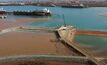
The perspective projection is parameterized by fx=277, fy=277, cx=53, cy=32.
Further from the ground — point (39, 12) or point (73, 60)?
point (73, 60)

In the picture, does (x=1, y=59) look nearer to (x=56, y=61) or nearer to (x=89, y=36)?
(x=56, y=61)

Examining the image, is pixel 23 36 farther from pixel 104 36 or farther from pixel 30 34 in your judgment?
pixel 104 36

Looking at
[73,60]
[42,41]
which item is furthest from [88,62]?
[42,41]

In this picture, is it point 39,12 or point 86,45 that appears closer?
point 86,45

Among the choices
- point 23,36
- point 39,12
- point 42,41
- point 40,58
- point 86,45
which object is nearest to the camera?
point 40,58

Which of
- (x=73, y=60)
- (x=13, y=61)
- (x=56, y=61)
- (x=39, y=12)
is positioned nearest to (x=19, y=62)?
(x=13, y=61)

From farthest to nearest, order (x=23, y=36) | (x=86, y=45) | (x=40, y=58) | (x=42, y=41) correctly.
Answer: (x=23, y=36) < (x=42, y=41) < (x=86, y=45) < (x=40, y=58)

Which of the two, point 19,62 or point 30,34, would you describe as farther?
point 30,34

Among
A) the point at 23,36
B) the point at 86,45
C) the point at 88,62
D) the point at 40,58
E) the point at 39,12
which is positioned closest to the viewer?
the point at 88,62

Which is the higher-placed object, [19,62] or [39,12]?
[19,62]
